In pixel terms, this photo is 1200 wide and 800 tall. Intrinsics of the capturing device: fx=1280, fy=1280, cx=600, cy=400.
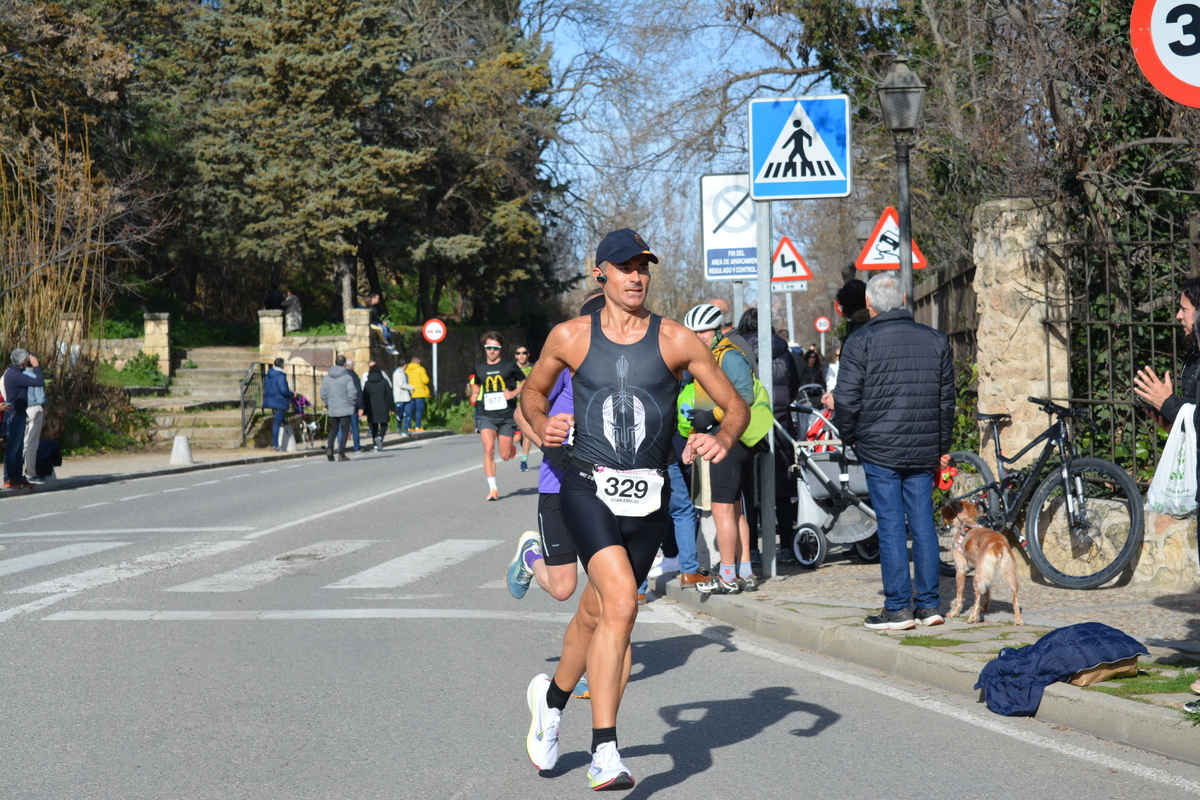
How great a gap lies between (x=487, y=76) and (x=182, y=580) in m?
34.9

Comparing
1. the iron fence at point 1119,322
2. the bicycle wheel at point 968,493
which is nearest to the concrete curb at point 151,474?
the bicycle wheel at point 968,493

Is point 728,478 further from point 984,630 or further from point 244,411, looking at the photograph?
point 244,411

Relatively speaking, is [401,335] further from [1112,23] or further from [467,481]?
[1112,23]

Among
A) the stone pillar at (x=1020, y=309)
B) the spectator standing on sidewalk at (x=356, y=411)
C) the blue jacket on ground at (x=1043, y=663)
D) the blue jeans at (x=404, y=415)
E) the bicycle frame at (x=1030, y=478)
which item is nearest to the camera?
the blue jacket on ground at (x=1043, y=663)

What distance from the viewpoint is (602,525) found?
177 inches

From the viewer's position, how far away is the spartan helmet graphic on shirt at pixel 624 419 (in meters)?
4.56

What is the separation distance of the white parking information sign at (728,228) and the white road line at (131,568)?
5.16m

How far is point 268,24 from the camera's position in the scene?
38.9m

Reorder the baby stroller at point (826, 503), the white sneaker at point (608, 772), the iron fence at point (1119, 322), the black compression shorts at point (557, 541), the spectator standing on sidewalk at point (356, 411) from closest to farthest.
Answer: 1. the white sneaker at point (608, 772)
2. the black compression shorts at point (557, 541)
3. the iron fence at point (1119, 322)
4. the baby stroller at point (826, 503)
5. the spectator standing on sidewalk at point (356, 411)

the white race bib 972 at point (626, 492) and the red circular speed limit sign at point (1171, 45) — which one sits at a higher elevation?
the red circular speed limit sign at point (1171, 45)

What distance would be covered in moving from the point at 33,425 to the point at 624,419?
1604 centimetres

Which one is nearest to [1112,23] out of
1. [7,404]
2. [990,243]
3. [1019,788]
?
[990,243]

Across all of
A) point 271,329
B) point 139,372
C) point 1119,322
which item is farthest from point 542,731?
point 271,329

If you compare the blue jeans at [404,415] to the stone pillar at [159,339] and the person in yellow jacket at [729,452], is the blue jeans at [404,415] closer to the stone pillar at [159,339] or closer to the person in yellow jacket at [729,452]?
the stone pillar at [159,339]
